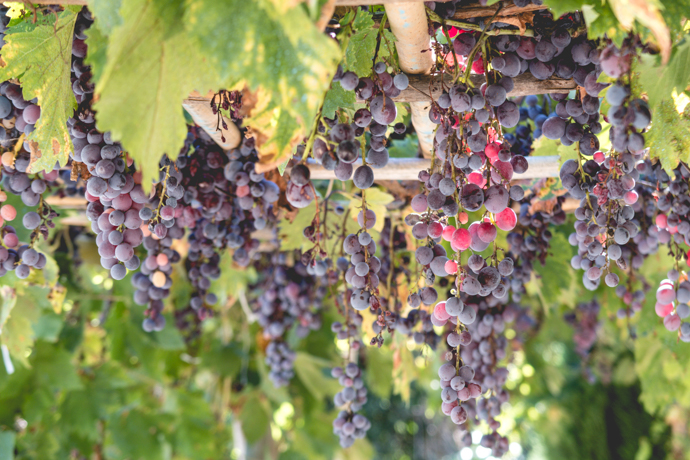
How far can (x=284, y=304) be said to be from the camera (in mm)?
1566

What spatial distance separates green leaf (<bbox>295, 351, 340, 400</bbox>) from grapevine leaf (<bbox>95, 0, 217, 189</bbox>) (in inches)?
77.7

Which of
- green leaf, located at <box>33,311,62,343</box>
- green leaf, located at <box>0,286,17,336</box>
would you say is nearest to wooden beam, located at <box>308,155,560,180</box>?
green leaf, located at <box>0,286,17,336</box>

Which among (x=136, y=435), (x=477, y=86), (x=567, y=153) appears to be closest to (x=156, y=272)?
(x=477, y=86)

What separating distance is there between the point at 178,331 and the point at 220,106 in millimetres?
1308

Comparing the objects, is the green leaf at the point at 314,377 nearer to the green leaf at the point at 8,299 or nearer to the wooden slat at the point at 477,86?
the green leaf at the point at 8,299

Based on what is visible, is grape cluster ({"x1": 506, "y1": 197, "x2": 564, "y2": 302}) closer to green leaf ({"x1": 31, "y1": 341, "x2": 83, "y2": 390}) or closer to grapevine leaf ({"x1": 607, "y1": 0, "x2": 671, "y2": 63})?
grapevine leaf ({"x1": 607, "y1": 0, "x2": 671, "y2": 63})

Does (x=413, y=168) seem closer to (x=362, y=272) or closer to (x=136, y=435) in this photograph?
(x=362, y=272)

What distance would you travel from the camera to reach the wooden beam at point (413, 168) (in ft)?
3.14

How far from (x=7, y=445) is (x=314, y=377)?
1289 mm

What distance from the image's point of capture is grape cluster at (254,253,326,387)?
1479 mm

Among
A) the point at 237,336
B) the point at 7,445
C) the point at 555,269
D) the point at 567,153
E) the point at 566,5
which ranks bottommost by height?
the point at 237,336

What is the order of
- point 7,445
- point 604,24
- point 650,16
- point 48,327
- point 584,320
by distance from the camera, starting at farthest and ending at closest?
point 584,320, point 48,327, point 7,445, point 604,24, point 650,16

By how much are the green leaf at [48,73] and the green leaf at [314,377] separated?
184 cm

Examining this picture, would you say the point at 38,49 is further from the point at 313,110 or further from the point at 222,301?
the point at 222,301
